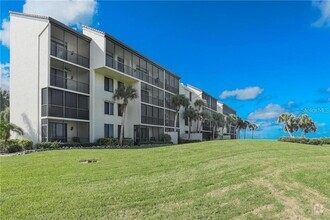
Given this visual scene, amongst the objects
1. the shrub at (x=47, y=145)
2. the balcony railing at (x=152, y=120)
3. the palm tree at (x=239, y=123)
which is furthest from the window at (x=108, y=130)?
the palm tree at (x=239, y=123)

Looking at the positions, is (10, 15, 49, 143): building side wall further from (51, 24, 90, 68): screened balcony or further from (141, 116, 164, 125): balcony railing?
(141, 116, 164, 125): balcony railing

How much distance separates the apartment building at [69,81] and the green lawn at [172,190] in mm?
13397

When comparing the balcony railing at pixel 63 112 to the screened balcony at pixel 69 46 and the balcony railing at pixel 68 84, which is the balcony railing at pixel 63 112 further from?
the screened balcony at pixel 69 46

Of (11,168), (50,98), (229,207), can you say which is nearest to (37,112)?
(50,98)

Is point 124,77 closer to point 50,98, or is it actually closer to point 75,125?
point 75,125

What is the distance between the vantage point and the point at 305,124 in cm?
6162

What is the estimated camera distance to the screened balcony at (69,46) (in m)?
25.6

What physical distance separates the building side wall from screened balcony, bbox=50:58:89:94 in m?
1.18

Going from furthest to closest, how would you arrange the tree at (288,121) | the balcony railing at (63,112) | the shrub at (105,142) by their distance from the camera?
the tree at (288,121), the shrub at (105,142), the balcony railing at (63,112)

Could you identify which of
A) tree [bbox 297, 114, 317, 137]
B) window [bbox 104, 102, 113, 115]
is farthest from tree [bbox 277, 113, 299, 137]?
window [bbox 104, 102, 113, 115]

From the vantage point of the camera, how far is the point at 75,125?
2781cm

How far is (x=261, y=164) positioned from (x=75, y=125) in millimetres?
21189

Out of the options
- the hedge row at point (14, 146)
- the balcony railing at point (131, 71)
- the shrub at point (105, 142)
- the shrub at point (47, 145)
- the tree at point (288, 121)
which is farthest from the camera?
the tree at point (288, 121)

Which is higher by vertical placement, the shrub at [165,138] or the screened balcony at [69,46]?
the screened balcony at [69,46]
